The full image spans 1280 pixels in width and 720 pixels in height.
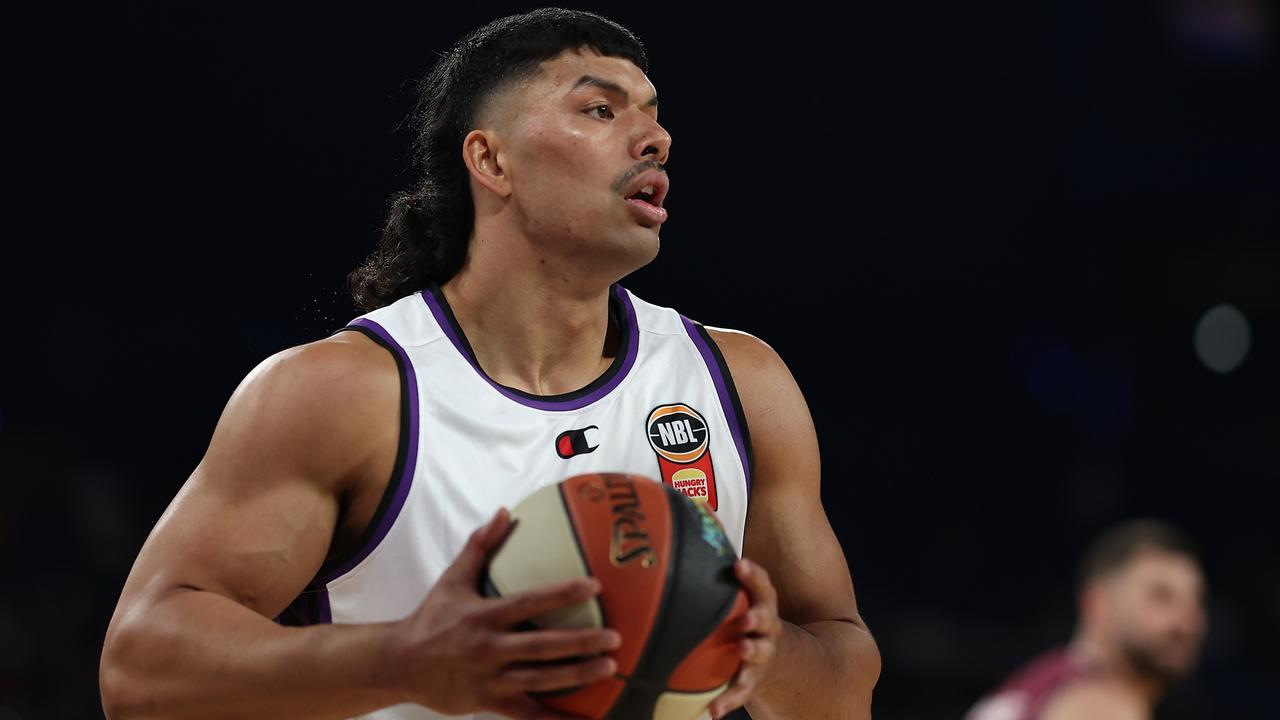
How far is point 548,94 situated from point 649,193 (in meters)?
0.35

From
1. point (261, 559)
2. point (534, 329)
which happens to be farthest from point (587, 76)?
point (261, 559)

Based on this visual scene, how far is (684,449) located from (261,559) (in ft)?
3.02

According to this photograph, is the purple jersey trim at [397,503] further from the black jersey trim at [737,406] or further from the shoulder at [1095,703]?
the shoulder at [1095,703]

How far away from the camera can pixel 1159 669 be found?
446 cm

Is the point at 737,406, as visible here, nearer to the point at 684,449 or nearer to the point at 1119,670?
the point at 684,449

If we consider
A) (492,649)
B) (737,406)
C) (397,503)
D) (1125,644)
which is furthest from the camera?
(1125,644)

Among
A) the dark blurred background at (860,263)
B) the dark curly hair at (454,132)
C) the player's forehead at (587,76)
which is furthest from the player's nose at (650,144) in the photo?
the dark blurred background at (860,263)

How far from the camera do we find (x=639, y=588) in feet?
6.54

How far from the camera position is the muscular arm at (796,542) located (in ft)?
8.73

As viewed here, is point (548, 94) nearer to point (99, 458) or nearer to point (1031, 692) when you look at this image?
point (1031, 692)

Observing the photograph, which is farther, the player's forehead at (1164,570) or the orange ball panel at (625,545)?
the player's forehead at (1164,570)

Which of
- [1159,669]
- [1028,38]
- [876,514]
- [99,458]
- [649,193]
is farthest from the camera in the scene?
[1028,38]

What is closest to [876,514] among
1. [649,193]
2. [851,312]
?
[851,312]

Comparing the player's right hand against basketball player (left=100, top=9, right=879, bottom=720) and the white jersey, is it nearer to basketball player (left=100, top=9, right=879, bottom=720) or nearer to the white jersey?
basketball player (left=100, top=9, right=879, bottom=720)
